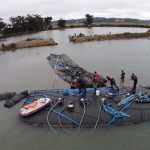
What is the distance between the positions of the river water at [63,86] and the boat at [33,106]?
86 centimetres

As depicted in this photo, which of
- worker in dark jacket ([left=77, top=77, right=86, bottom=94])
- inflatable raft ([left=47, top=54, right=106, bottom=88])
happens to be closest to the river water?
inflatable raft ([left=47, top=54, right=106, bottom=88])

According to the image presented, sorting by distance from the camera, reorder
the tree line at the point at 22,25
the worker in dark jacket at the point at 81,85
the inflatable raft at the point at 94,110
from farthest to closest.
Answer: the tree line at the point at 22,25, the worker in dark jacket at the point at 81,85, the inflatable raft at the point at 94,110

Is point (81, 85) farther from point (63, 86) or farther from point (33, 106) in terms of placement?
point (63, 86)

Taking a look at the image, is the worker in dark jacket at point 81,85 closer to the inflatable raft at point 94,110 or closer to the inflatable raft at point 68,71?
the inflatable raft at point 94,110

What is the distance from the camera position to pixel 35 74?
1197 inches

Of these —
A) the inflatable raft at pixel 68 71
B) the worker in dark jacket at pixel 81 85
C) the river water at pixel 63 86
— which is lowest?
the river water at pixel 63 86

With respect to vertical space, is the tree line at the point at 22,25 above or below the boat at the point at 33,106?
above

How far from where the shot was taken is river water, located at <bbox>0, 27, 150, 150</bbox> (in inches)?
599

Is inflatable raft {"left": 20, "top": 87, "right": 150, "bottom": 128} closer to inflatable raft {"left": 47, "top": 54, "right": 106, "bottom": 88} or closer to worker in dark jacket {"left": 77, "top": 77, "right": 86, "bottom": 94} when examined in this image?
worker in dark jacket {"left": 77, "top": 77, "right": 86, "bottom": 94}

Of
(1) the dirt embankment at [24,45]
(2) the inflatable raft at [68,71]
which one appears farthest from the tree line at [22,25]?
(2) the inflatable raft at [68,71]

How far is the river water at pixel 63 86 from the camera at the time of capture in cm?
1523

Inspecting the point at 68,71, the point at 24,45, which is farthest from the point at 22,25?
the point at 68,71

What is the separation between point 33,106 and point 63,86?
24.9ft

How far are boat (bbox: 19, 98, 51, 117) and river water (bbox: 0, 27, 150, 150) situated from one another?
2.81ft
